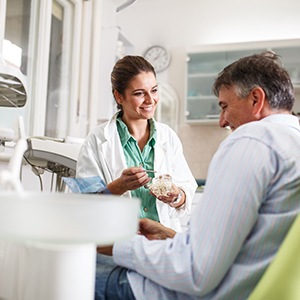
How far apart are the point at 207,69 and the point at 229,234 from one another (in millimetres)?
3259

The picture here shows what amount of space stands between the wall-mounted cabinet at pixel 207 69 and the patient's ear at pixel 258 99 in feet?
8.63

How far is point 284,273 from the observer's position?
757 millimetres

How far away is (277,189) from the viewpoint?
2.87ft

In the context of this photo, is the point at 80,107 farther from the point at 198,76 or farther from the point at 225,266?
the point at 225,266

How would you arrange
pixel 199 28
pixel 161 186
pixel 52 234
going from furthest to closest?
pixel 199 28, pixel 161 186, pixel 52 234

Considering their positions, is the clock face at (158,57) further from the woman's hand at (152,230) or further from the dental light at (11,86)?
the woman's hand at (152,230)

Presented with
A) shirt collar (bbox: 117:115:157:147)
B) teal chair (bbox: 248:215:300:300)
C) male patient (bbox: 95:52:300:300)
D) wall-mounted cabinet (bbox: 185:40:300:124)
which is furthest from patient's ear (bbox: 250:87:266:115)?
wall-mounted cabinet (bbox: 185:40:300:124)

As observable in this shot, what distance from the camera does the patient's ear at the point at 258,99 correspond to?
3.88ft

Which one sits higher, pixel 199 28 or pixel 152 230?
pixel 199 28

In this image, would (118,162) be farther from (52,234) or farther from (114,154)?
(52,234)

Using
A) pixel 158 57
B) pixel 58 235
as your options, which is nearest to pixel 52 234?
pixel 58 235

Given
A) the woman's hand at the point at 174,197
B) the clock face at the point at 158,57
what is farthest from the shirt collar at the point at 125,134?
the clock face at the point at 158,57

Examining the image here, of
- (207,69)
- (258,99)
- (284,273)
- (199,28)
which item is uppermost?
(199,28)

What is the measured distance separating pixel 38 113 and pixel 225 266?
246cm
